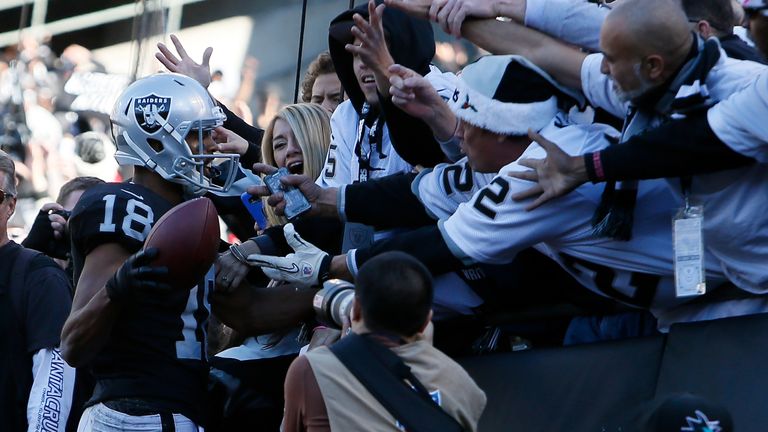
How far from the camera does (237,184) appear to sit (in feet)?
18.2

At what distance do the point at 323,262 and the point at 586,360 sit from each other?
0.97 meters

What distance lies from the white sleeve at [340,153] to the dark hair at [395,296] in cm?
193

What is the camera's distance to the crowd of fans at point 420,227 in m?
3.48

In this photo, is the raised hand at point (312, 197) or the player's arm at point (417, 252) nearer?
the player's arm at point (417, 252)

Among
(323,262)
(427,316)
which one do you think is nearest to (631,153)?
(427,316)

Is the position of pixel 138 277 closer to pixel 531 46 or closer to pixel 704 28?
pixel 531 46

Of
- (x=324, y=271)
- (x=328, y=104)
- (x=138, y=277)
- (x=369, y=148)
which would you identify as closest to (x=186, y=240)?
(x=138, y=277)

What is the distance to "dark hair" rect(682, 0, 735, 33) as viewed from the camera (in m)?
4.09

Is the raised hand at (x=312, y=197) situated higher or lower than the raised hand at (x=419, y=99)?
lower

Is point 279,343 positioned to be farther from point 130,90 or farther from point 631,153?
point 631,153

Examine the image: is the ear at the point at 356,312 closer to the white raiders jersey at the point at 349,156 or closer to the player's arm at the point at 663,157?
the player's arm at the point at 663,157

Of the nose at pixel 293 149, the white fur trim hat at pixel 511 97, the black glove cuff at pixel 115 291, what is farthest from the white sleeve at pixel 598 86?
the nose at pixel 293 149

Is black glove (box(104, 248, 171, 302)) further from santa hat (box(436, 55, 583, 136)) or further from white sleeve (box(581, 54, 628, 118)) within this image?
white sleeve (box(581, 54, 628, 118))

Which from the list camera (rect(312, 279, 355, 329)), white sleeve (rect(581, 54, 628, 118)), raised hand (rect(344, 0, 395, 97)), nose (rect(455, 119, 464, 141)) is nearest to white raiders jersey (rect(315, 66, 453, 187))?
raised hand (rect(344, 0, 395, 97))
